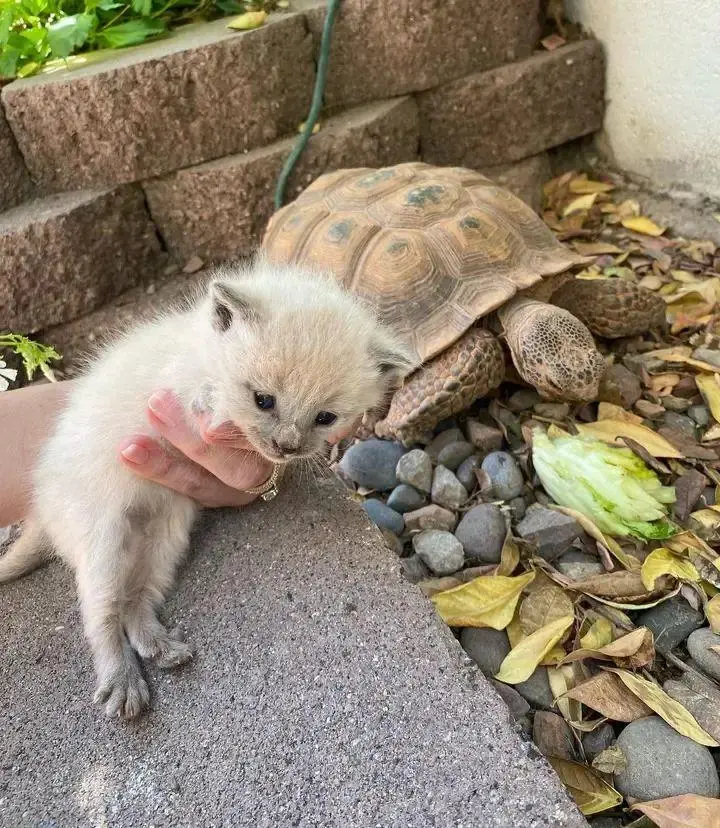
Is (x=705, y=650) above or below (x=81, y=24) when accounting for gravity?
below

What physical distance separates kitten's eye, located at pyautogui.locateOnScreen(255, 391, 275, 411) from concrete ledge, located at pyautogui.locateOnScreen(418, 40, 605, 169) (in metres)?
3.15

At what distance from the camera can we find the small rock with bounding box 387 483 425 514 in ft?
8.47

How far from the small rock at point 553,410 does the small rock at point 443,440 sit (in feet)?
1.20

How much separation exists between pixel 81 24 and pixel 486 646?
3.82m

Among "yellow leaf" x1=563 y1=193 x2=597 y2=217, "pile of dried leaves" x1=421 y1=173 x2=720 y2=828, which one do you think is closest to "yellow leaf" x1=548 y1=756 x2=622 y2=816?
"pile of dried leaves" x1=421 y1=173 x2=720 y2=828

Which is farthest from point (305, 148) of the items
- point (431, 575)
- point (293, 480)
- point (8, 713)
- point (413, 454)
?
point (8, 713)

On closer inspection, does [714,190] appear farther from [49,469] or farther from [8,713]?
[8,713]

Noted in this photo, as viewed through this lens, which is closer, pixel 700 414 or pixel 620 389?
pixel 700 414

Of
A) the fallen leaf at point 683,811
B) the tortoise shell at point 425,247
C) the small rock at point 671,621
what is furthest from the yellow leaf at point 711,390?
the fallen leaf at point 683,811

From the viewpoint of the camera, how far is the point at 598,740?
1.75 meters

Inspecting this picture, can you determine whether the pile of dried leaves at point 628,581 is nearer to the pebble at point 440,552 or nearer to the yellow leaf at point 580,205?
the pebble at point 440,552

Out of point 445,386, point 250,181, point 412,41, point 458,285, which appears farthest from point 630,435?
point 412,41

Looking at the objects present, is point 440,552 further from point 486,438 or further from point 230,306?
point 230,306

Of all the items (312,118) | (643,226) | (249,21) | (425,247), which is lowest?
(643,226)
